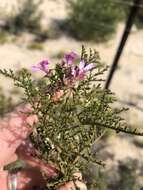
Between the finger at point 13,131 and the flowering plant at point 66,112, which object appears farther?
the finger at point 13,131

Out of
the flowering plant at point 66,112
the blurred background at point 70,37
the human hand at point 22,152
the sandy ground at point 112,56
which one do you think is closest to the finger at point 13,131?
the human hand at point 22,152

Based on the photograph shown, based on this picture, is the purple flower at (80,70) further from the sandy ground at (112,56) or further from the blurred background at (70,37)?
the blurred background at (70,37)

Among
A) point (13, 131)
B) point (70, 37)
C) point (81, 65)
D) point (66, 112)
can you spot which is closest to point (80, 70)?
point (81, 65)

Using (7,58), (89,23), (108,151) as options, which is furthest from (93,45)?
(108,151)

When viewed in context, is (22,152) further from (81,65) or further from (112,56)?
(112,56)

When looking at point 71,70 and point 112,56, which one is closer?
point 71,70

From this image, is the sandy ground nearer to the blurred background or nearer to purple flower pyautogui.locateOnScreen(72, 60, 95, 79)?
the blurred background

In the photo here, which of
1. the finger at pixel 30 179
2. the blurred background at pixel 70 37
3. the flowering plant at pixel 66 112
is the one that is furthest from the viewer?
the blurred background at pixel 70 37
